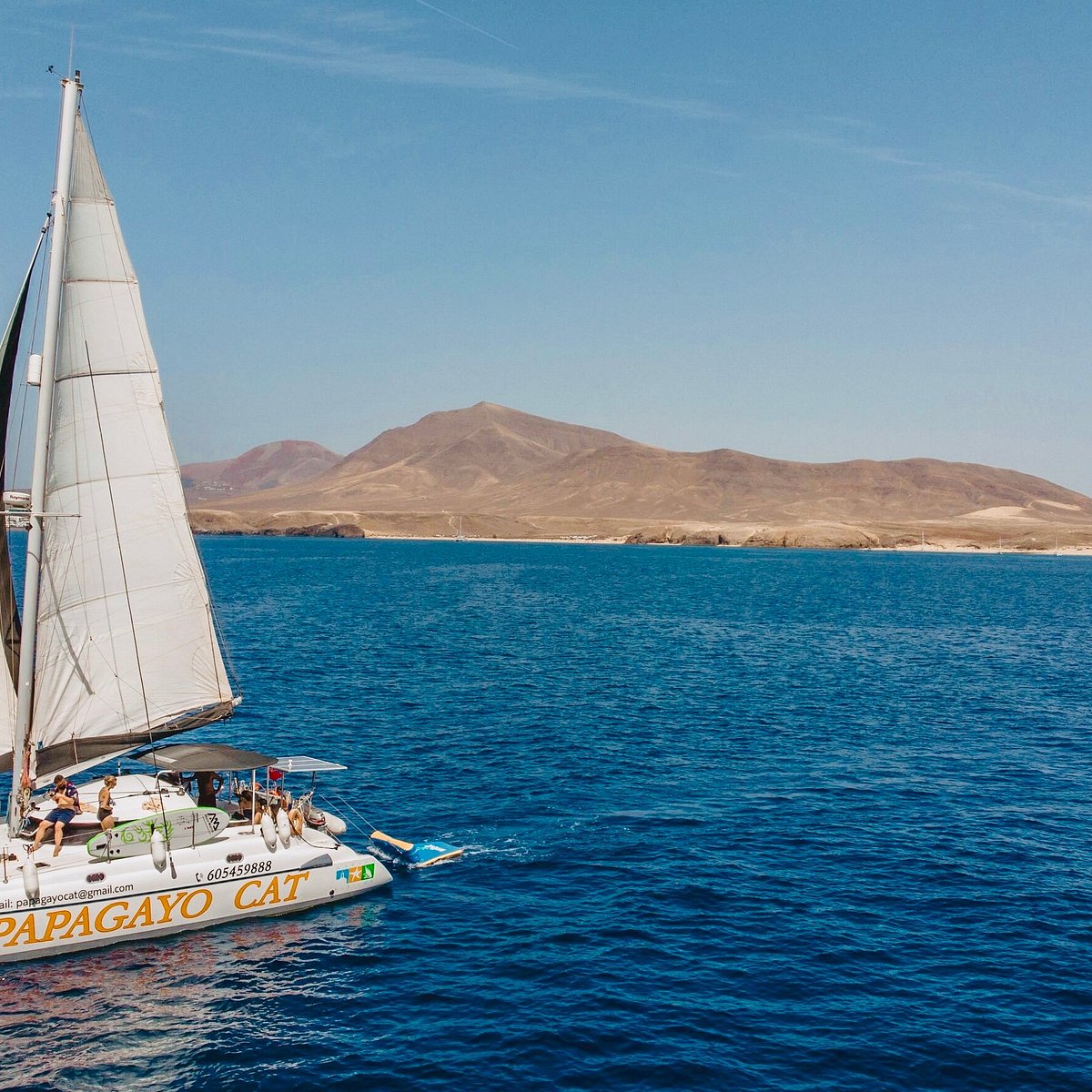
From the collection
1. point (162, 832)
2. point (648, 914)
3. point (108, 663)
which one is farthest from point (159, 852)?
point (648, 914)

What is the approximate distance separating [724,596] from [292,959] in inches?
4386

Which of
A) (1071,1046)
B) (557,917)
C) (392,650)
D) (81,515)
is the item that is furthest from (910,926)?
(392,650)

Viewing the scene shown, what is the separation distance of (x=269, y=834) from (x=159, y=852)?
124 inches

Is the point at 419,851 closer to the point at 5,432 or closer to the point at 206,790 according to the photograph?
the point at 206,790

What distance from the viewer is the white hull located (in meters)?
26.2

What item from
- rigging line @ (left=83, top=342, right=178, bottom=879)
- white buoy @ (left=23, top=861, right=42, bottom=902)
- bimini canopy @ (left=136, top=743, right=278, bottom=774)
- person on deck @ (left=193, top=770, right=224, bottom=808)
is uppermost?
rigging line @ (left=83, top=342, right=178, bottom=879)

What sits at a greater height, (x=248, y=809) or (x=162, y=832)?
(x=162, y=832)

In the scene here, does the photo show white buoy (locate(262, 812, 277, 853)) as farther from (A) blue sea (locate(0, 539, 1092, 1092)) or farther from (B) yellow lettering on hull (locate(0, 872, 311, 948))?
(A) blue sea (locate(0, 539, 1092, 1092))

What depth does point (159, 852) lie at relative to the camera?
2794 centimetres

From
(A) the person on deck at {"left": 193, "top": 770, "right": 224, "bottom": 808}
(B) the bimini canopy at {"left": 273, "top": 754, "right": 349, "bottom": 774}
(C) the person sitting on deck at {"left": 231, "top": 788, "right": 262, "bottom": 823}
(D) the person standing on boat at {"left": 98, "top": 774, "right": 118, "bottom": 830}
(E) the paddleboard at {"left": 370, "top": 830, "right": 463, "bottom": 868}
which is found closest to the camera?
(D) the person standing on boat at {"left": 98, "top": 774, "right": 118, "bottom": 830}

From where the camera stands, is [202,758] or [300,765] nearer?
[202,758]

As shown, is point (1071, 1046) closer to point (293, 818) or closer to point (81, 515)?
point (293, 818)

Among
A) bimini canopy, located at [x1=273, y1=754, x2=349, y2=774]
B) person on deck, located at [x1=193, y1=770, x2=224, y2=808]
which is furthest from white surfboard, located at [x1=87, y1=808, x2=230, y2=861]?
bimini canopy, located at [x1=273, y1=754, x2=349, y2=774]

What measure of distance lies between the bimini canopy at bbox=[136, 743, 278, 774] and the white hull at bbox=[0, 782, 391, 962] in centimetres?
194
